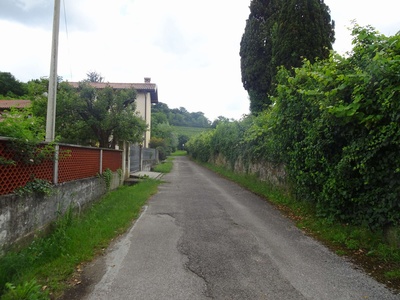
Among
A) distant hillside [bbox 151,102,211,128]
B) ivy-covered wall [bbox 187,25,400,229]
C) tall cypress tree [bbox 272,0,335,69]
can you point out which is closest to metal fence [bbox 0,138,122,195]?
ivy-covered wall [bbox 187,25,400,229]

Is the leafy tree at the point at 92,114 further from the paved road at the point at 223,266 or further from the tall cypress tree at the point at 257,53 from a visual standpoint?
the tall cypress tree at the point at 257,53

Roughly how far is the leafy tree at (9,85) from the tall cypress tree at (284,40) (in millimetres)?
33812

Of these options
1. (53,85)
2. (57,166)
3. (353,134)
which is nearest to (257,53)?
(353,134)

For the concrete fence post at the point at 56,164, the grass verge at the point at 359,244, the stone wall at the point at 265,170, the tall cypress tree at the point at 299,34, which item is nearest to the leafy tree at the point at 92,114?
the stone wall at the point at 265,170

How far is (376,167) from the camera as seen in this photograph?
14.4ft

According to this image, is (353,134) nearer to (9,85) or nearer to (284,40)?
(284,40)

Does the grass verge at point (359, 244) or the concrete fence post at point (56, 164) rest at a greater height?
the concrete fence post at point (56, 164)

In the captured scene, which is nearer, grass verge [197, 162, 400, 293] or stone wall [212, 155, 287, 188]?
grass verge [197, 162, 400, 293]

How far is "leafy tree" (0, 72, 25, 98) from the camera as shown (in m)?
35.9

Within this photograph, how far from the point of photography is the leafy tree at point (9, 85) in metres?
35.9

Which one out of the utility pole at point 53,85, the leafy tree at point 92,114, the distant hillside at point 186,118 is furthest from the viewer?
the distant hillside at point 186,118

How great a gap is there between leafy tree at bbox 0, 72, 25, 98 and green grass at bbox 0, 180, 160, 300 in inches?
1535

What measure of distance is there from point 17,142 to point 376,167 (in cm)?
569

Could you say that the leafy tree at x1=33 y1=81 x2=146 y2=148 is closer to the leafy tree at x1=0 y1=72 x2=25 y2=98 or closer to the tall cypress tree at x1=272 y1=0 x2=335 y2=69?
the tall cypress tree at x1=272 y1=0 x2=335 y2=69
